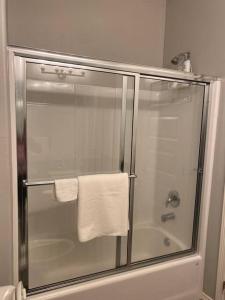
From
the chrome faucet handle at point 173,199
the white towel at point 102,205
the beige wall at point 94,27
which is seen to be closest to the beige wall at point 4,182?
the white towel at point 102,205

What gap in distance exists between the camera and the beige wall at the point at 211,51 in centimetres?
174

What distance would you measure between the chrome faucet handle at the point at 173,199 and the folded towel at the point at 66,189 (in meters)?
1.08

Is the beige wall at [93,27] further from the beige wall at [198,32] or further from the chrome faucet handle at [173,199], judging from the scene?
the chrome faucet handle at [173,199]

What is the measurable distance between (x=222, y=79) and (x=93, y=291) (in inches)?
67.2

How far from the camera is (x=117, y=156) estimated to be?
172 cm

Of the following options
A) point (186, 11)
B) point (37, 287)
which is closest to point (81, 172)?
point (37, 287)

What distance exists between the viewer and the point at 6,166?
46.9 inches

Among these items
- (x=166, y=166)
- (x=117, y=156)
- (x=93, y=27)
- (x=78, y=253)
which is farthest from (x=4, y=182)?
(x=93, y=27)

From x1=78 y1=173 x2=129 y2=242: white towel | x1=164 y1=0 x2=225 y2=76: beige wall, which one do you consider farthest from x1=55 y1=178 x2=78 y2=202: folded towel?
x1=164 y1=0 x2=225 y2=76: beige wall

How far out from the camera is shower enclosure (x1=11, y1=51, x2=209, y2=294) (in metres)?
1.61

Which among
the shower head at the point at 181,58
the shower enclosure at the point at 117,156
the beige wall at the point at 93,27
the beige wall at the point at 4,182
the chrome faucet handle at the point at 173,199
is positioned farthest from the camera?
the chrome faucet handle at the point at 173,199

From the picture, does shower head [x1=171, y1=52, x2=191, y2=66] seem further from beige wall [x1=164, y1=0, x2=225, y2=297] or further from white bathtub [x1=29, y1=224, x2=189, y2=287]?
white bathtub [x1=29, y1=224, x2=189, y2=287]

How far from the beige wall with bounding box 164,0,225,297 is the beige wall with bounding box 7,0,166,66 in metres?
0.31

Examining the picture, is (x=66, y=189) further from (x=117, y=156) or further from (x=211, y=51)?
(x=211, y=51)
